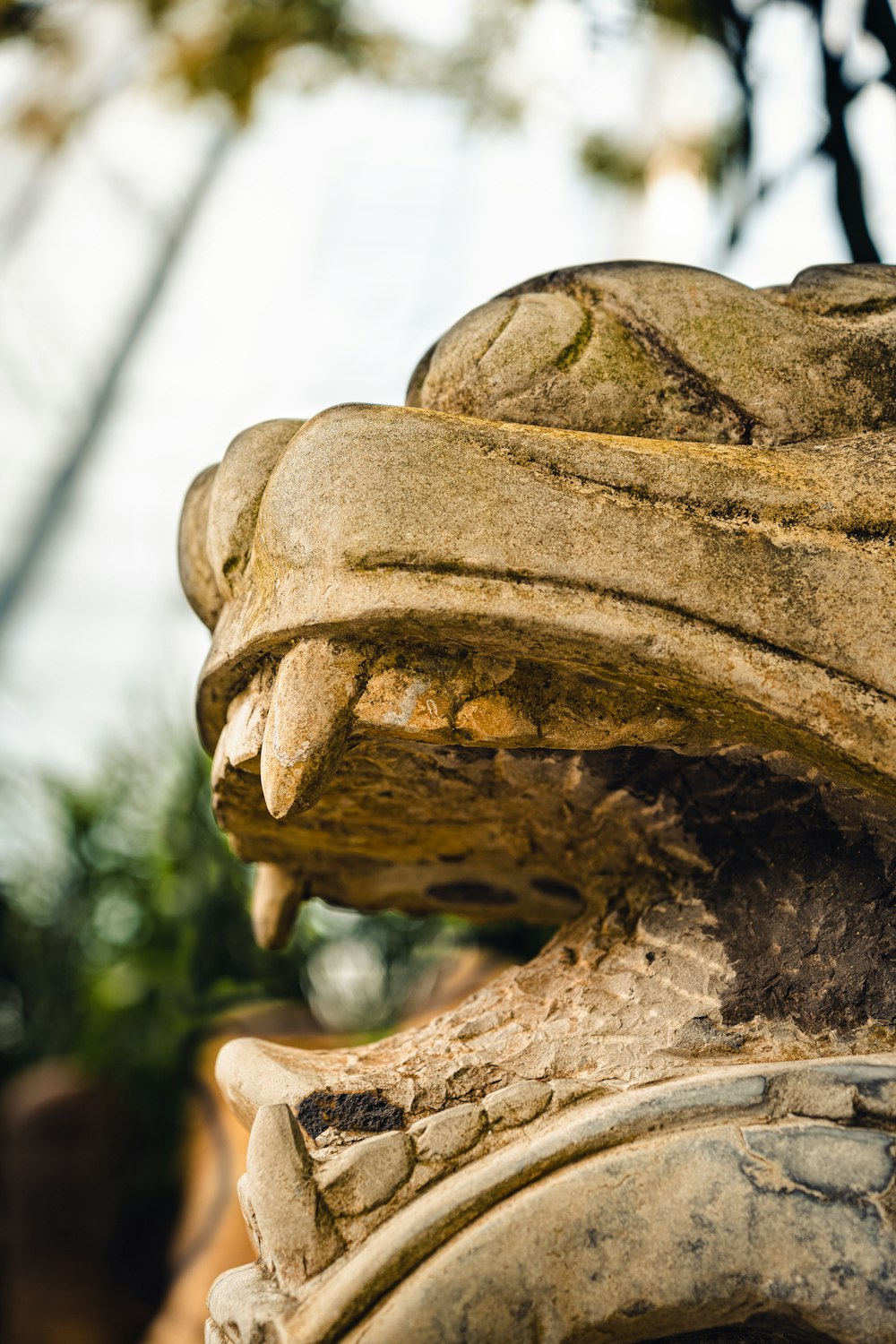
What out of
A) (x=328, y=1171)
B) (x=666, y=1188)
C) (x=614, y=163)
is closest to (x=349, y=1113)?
(x=328, y=1171)

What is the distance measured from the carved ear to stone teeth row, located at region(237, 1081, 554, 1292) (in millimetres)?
356

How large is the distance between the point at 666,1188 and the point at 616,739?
0.24 metres

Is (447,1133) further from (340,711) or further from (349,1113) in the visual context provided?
(340,711)

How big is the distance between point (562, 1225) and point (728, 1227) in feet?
0.27

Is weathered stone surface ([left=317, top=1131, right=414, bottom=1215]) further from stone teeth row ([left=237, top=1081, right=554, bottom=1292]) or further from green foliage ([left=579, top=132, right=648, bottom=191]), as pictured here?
green foliage ([left=579, top=132, right=648, bottom=191])

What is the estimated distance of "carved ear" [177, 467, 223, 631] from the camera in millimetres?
724

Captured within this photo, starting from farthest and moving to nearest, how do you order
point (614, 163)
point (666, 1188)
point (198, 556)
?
point (614, 163), point (198, 556), point (666, 1188)

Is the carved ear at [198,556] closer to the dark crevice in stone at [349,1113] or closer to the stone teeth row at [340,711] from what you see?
the stone teeth row at [340,711]

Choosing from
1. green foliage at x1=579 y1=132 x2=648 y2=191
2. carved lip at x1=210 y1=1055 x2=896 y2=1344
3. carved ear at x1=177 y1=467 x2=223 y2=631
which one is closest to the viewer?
carved lip at x1=210 y1=1055 x2=896 y2=1344

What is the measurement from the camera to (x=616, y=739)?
587 millimetres

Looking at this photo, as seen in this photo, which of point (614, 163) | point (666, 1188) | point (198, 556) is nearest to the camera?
point (666, 1188)

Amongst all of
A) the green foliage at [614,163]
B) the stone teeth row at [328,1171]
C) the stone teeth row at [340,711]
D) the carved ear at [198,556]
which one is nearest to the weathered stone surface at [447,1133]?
the stone teeth row at [328,1171]

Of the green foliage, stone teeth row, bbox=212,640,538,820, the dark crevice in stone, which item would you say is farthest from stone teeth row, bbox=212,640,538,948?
the green foliage

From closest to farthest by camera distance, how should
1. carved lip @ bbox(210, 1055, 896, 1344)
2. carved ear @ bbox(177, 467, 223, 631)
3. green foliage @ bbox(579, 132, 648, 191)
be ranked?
carved lip @ bbox(210, 1055, 896, 1344) < carved ear @ bbox(177, 467, 223, 631) < green foliage @ bbox(579, 132, 648, 191)
